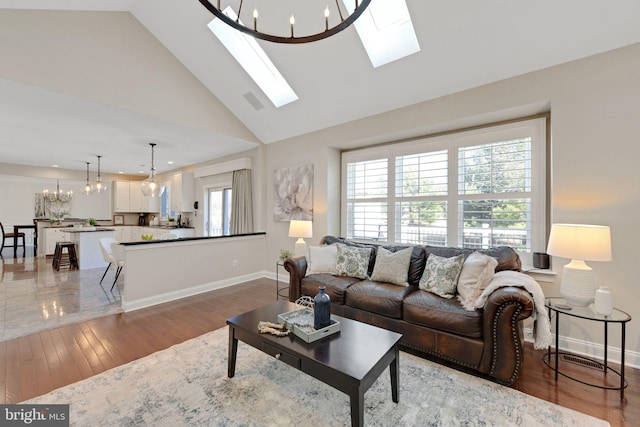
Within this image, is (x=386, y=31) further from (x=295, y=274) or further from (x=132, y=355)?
(x=132, y=355)

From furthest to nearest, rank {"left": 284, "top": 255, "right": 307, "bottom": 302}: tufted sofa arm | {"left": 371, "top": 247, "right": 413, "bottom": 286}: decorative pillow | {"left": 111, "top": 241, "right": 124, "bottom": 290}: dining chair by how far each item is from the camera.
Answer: {"left": 111, "top": 241, "right": 124, "bottom": 290}: dining chair → {"left": 284, "top": 255, "right": 307, "bottom": 302}: tufted sofa arm → {"left": 371, "top": 247, "right": 413, "bottom": 286}: decorative pillow

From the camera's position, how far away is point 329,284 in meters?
3.11

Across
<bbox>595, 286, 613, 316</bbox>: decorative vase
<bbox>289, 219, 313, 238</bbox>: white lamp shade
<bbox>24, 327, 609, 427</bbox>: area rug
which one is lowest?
<bbox>24, 327, 609, 427</bbox>: area rug

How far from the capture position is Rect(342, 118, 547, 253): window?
3012 mm

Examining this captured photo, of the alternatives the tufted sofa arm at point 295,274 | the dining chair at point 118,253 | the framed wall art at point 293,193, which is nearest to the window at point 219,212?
the framed wall art at point 293,193

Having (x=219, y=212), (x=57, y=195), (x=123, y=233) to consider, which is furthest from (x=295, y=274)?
(x=57, y=195)

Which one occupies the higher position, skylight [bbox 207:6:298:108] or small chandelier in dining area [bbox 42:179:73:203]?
skylight [bbox 207:6:298:108]

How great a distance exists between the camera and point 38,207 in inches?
335

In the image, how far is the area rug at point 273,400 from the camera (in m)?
1.69

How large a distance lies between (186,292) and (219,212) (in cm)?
292

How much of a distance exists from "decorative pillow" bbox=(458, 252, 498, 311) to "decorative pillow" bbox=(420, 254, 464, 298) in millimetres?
62

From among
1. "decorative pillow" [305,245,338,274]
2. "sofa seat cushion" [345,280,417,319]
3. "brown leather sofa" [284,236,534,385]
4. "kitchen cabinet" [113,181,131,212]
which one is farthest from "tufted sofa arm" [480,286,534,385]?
"kitchen cabinet" [113,181,131,212]

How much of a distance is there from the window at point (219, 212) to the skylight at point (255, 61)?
302 centimetres

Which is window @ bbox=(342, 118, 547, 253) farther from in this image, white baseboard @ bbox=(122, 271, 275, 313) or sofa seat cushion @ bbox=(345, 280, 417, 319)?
white baseboard @ bbox=(122, 271, 275, 313)
